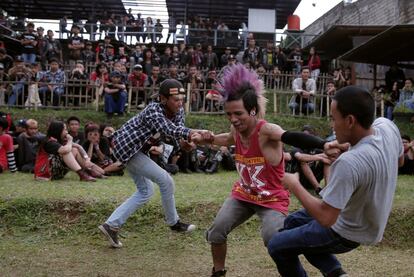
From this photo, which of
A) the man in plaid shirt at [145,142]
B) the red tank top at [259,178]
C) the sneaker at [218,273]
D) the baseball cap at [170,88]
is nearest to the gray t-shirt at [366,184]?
the red tank top at [259,178]

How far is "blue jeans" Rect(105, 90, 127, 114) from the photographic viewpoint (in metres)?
12.8

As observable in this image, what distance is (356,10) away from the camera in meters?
23.3

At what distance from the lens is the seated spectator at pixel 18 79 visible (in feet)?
44.5

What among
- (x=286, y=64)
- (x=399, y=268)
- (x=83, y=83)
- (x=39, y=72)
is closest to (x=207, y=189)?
(x=399, y=268)

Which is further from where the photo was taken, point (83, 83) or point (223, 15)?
point (223, 15)

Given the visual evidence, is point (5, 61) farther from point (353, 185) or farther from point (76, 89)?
point (353, 185)

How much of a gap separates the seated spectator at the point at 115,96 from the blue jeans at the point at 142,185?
7.13 m

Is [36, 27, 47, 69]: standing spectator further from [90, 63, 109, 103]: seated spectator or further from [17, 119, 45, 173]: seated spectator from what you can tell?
[17, 119, 45, 173]: seated spectator

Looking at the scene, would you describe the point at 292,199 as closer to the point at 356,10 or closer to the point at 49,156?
the point at 49,156

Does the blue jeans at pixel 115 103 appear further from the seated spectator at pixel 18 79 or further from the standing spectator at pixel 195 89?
the seated spectator at pixel 18 79

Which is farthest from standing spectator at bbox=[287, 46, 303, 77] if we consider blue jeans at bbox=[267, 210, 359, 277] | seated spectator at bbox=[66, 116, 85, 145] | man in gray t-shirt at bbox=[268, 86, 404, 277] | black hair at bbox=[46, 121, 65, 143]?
man in gray t-shirt at bbox=[268, 86, 404, 277]

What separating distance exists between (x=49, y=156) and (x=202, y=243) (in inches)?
153

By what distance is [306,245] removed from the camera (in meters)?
3.60

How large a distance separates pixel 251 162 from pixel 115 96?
28.9 ft
